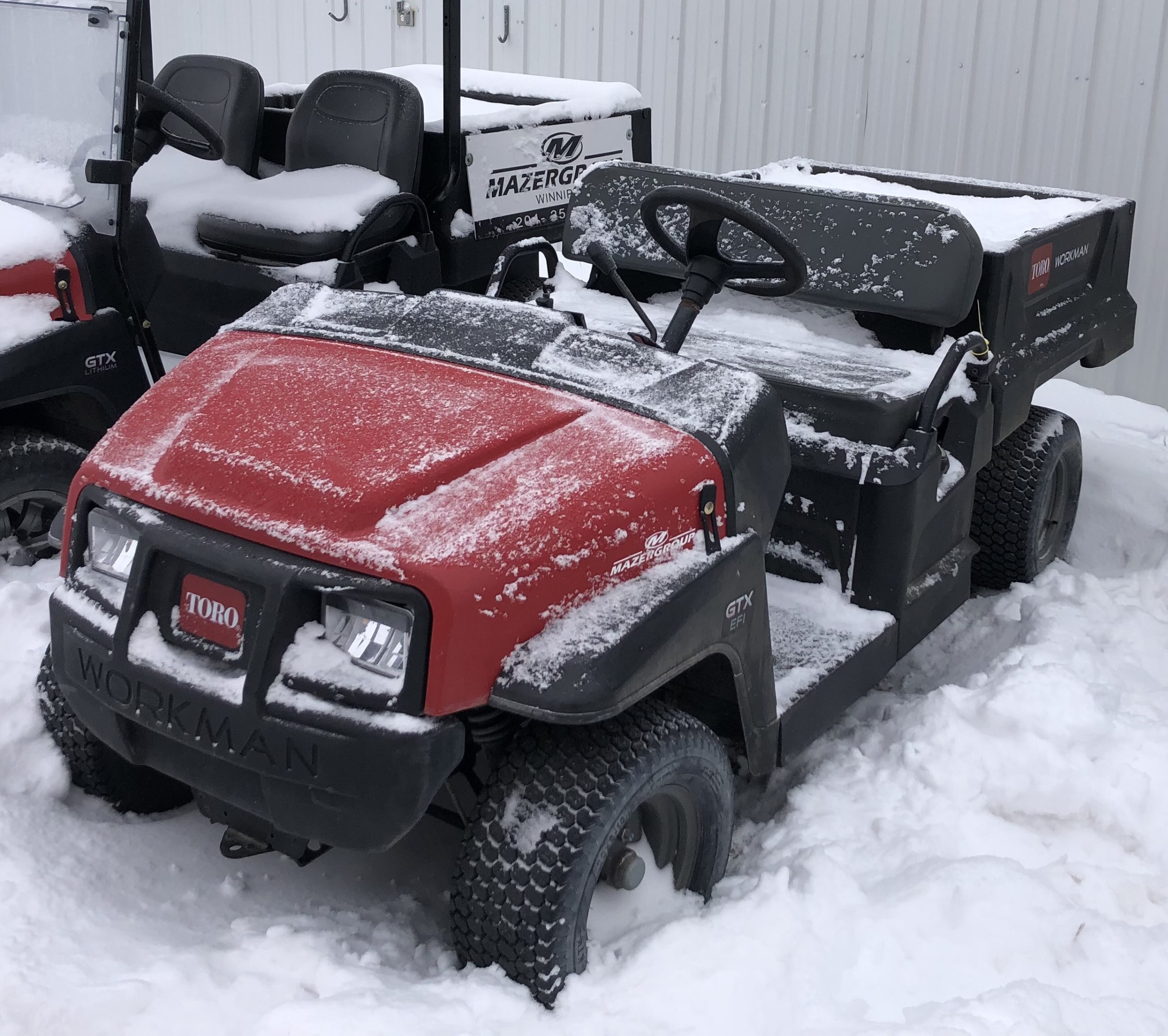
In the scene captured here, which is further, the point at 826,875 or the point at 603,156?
the point at 603,156

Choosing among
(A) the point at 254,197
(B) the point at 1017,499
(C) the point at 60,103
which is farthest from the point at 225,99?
(B) the point at 1017,499

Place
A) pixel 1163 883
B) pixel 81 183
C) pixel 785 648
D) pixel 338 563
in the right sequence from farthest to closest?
pixel 81 183 → pixel 785 648 → pixel 1163 883 → pixel 338 563

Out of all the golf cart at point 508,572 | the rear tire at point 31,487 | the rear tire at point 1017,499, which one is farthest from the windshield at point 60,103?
the rear tire at point 1017,499

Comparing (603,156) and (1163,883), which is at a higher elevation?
(603,156)

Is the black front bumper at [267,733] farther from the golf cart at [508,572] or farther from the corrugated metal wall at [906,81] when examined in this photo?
the corrugated metal wall at [906,81]

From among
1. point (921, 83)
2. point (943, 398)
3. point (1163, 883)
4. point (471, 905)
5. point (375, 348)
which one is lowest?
point (1163, 883)

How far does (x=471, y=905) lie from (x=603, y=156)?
368 cm

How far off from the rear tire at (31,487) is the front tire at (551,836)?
160cm

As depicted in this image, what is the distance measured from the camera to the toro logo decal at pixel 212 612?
181cm

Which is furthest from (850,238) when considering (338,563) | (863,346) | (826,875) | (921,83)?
(921,83)

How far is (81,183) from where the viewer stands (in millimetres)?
3199

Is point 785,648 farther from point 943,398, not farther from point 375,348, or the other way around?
point 375,348

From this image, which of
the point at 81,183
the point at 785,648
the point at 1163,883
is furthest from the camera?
the point at 81,183

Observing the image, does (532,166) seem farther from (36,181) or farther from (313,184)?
(36,181)
